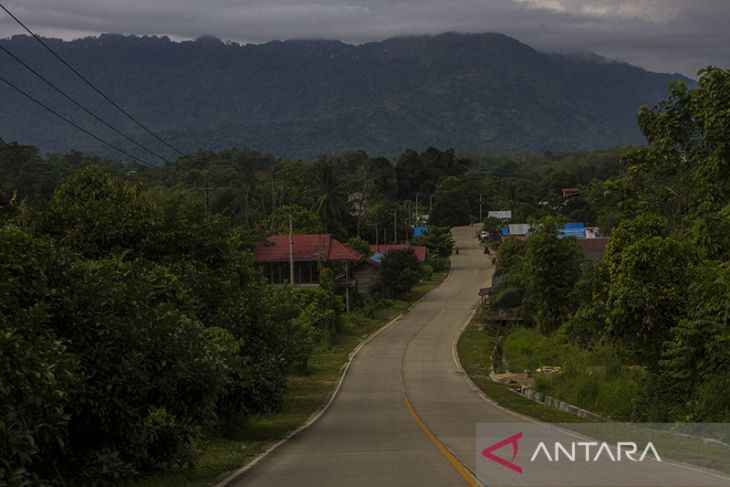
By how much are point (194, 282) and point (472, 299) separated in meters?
56.5

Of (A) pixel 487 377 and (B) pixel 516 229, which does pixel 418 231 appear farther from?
(A) pixel 487 377

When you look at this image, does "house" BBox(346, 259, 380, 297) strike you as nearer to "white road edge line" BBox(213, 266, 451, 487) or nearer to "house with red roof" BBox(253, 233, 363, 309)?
"house with red roof" BBox(253, 233, 363, 309)

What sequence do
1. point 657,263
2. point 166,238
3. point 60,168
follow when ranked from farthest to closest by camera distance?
point 60,168
point 166,238
point 657,263

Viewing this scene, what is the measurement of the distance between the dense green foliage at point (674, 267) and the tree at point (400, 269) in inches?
1794

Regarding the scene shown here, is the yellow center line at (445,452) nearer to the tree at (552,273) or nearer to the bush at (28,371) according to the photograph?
the bush at (28,371)

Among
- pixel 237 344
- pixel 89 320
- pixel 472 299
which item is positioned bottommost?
pixel 472 299

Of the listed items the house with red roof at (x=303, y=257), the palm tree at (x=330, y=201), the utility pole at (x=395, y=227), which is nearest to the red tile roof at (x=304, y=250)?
the house with red roof at (x=303, y=257)

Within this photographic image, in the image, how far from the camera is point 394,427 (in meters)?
23.2

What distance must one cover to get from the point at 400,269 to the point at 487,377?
35.1 metres

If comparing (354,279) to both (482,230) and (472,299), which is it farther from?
(482,230)

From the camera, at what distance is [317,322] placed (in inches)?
2200

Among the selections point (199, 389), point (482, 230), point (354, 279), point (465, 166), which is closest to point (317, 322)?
point (354, 279)

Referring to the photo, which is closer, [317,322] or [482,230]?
[317,322]

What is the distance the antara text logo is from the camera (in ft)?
46.5
